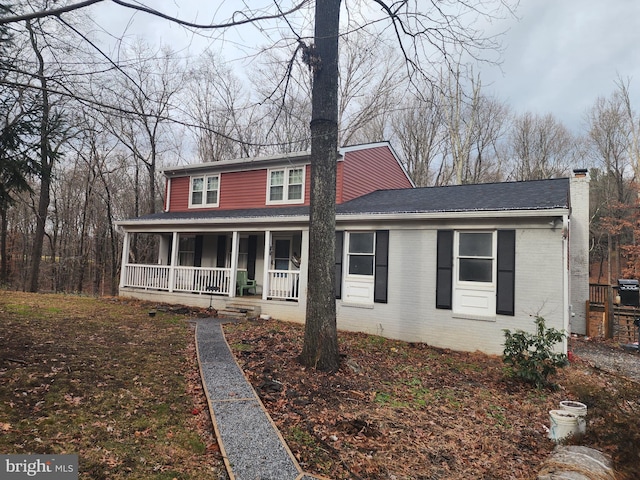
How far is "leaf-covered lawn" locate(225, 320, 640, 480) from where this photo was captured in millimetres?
3525

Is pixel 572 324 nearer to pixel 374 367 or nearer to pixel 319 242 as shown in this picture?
pixel 374 367

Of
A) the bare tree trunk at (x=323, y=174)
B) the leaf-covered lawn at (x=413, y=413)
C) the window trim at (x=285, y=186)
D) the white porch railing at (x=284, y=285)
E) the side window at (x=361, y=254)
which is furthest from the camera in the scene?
the window trim at (x=285, y=186)

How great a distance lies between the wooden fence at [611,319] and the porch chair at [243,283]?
1084cm

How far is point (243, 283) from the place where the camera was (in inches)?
507

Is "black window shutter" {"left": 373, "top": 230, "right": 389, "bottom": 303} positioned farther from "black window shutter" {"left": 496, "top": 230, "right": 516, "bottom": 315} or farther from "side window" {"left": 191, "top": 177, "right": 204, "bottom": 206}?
"side window" {"left": 191, "top": 177, "right": 204, "bottom": 206}

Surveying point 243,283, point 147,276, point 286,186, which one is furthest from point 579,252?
point 147,276

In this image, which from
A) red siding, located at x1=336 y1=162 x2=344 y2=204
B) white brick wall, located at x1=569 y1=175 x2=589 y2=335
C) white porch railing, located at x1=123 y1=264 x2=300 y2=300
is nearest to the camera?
white porch railing, located at x1=123 y1=264 x2=300 y2=300

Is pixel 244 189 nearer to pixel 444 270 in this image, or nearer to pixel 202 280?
pixel 202 280

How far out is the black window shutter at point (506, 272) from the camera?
26.1 feet

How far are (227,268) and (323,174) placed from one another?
7.20 metres

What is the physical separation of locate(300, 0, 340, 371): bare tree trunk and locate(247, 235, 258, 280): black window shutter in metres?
7.81

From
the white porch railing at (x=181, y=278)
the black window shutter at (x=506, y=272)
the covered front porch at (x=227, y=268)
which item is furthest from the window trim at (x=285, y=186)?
the black window shutter at (x=506, y=272)

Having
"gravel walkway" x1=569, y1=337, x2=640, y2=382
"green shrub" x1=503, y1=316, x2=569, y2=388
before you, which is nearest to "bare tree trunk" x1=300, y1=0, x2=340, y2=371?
"green shrub" x1=503, y1=316, x2=569, y2=388

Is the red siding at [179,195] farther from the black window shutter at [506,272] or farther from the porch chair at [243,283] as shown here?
the black window shutter at [506,272]
